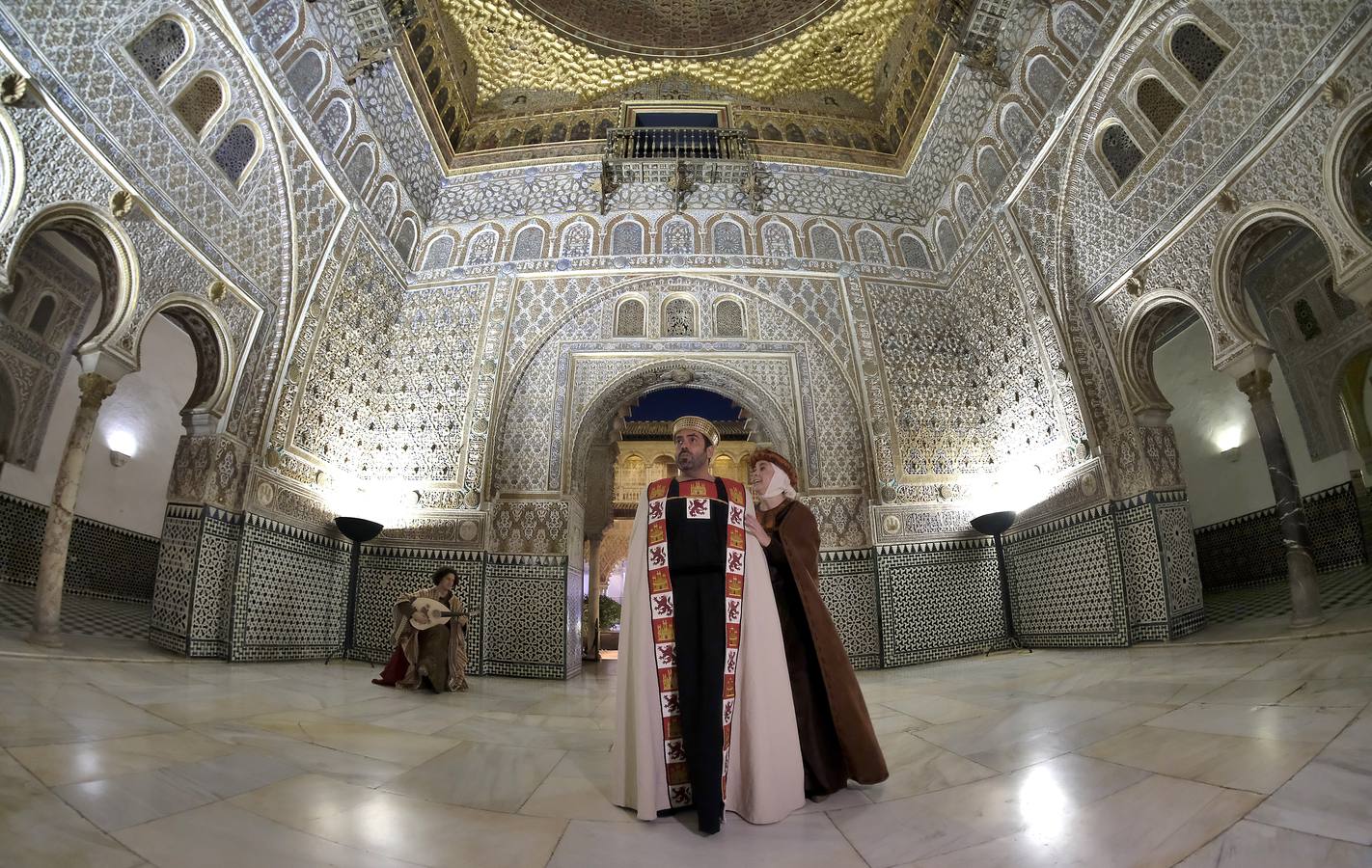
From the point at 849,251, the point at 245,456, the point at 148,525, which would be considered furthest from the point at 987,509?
the point at 148,525

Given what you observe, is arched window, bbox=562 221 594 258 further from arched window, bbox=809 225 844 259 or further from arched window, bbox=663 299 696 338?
arched window, bbox=809 225 844 259

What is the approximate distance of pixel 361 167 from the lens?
22.9ft

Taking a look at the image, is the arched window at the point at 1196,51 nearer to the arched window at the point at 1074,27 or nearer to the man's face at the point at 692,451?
the arched window at the point at 1074,27

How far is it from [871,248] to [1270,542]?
6452 mm

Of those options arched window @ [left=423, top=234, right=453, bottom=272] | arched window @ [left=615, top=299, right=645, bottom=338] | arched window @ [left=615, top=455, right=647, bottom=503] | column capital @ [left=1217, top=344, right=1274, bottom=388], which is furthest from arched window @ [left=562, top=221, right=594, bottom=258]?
arched window @ [left=615, top=455, right=647, bottom=503]

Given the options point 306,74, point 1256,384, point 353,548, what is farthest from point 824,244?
point 353,548

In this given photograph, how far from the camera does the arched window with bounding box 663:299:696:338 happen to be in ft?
27.9

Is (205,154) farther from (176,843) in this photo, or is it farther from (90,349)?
(176,843)

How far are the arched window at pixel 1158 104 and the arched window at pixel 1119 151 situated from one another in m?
0.23

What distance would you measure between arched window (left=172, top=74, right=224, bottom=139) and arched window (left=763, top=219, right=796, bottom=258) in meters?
5.75

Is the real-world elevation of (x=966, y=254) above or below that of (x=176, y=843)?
above

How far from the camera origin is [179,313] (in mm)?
5855

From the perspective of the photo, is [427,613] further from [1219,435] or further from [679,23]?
[1219,435]

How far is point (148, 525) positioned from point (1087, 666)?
11.7 meters
